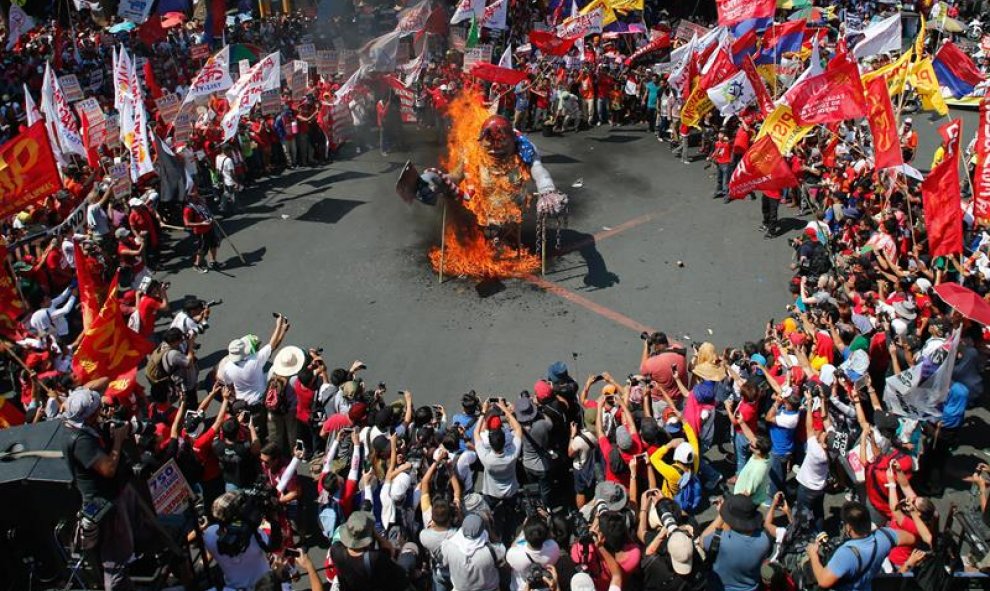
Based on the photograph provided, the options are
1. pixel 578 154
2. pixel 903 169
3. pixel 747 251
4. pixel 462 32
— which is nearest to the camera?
pixel 903 169

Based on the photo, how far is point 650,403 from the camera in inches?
342

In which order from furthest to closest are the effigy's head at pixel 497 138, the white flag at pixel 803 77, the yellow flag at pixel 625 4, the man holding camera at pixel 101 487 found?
the yellow flag at pixel 625 4
the effigy's head at pixel 497 138
the white flag at pixel 803 77
the man holding camera at pixel 101 487

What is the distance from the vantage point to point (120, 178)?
14680mm

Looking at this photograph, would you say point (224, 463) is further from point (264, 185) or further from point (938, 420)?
point (264, 185)

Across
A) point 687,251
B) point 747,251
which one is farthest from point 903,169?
point 687,251

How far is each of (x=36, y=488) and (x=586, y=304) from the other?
30.8 feet

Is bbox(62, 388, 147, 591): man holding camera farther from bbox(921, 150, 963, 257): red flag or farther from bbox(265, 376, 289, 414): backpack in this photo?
bbox(921, 150, 963, 257): red flag

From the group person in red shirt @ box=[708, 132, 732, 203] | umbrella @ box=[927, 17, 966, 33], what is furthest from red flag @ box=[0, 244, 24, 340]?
umbrella @ box=[927, 17, 966, 33]

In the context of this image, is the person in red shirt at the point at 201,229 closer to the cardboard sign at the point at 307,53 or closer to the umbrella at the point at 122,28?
the cardboard sign at the point at 307,53

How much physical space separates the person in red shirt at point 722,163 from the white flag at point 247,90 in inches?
393

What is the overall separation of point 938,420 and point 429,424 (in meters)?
5.57

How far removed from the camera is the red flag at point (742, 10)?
1734 cm

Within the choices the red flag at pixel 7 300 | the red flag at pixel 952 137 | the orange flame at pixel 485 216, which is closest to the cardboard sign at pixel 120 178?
the red flag at pixel 7 300

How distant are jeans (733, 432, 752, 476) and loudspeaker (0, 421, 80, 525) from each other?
21.1 feet
